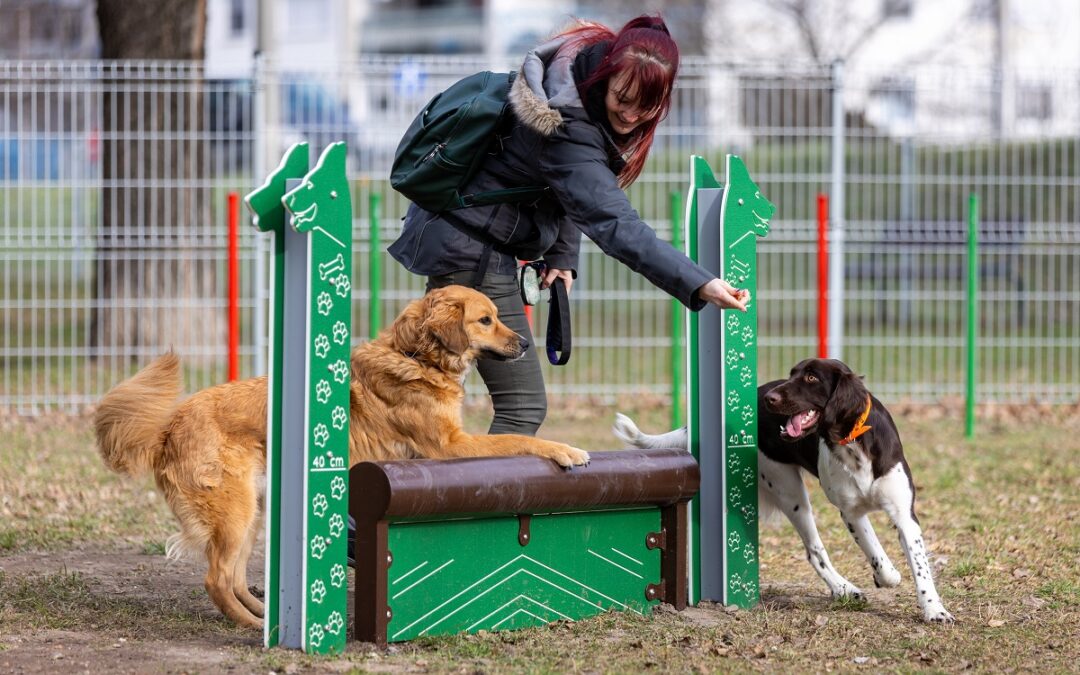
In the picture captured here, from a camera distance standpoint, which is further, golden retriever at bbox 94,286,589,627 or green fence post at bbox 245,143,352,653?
golden retriever at bbox 94,286,589,627

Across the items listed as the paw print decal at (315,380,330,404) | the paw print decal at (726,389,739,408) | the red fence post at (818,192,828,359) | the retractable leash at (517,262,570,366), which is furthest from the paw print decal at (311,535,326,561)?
the red fence post at (818,192,828,359)

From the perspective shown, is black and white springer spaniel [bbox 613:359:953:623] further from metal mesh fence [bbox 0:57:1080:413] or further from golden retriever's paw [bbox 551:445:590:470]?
metal mesh fence [bbox 0:57:1080:413]

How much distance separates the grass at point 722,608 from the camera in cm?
411

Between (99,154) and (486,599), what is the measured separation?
24.9 feet

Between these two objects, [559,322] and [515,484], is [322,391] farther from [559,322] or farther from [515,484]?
[559,322]

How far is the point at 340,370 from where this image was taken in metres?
4.00

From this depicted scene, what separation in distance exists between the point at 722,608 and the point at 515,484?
1121mm

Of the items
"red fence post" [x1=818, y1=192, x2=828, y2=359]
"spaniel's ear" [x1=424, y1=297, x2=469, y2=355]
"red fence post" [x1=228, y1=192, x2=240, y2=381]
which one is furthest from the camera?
"red fence post" [x1=818, y1=192, x2=828, y2=359]

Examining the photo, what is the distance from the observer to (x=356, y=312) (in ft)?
37.7

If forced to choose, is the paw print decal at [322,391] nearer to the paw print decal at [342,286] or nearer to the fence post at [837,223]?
the paw print decal at [342,286]

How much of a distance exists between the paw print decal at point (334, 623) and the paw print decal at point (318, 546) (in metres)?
0.20

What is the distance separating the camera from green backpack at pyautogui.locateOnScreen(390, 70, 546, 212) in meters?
4.31

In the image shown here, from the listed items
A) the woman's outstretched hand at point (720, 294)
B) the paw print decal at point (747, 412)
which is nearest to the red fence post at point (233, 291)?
the paw print decal at point (747, 412)

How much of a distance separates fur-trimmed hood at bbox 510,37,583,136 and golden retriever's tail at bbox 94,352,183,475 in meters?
1.59
